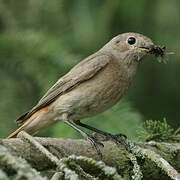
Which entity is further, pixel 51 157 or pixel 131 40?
pixel 131 40

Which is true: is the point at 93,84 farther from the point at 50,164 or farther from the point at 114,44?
the point at 50,164

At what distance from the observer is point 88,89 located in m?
4.63

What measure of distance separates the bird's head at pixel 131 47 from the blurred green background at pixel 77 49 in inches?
8.7

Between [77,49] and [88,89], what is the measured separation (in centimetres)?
72

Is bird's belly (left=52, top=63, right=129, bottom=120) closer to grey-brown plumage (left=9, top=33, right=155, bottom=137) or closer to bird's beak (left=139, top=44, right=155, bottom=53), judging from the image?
grey-brown plumage (left=9, top=33, right=155, bottom=137)

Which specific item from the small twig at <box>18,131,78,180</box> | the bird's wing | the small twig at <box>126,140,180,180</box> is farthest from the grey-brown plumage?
the small twig at <box>18,131,78,180</box>

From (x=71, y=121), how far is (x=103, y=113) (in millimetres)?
307

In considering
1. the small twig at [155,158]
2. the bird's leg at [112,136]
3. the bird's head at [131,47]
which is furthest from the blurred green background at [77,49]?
the small twig at [155,158]

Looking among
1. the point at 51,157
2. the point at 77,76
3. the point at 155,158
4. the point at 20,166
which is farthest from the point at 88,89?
the point at 20,166

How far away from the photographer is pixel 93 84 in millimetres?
4641

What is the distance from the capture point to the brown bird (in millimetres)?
4527

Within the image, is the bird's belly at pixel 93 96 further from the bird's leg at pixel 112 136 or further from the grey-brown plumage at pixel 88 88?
the bird's leg at pixel 112 136

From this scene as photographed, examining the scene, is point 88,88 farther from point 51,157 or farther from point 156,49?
point 51,157

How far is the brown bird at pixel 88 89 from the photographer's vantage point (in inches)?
178
